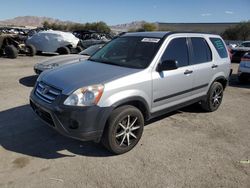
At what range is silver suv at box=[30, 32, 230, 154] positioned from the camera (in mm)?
3844

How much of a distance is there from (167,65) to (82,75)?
138 cm

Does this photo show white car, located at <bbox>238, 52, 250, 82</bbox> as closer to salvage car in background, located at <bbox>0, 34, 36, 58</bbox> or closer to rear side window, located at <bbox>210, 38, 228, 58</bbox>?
rear side window, located at <bbox>210, 38, 228, 58</bbox>

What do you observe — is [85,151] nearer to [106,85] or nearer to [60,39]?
[106,85]

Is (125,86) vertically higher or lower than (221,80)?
higher

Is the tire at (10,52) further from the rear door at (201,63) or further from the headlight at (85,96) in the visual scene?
the headlight at (85,96)

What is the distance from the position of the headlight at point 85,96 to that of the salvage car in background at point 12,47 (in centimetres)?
1272

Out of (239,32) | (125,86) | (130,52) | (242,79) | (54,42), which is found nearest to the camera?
(125,86)

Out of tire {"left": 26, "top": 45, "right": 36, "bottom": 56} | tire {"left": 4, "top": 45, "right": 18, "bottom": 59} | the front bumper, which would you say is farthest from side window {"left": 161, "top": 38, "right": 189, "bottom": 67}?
tire {"left": 26, "top": 45, "right": 36, "bottom": 56}

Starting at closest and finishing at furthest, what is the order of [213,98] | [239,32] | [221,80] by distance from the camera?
[213,98] → [221,80] → [239,32]

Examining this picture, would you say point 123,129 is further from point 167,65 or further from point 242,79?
point 242,79

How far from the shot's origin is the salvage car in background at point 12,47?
50.2ft

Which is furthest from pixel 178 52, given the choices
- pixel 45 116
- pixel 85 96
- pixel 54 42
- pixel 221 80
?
pixel 54 42

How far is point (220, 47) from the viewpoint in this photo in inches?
254

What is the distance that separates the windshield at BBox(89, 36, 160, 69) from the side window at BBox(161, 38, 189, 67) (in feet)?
0.74
